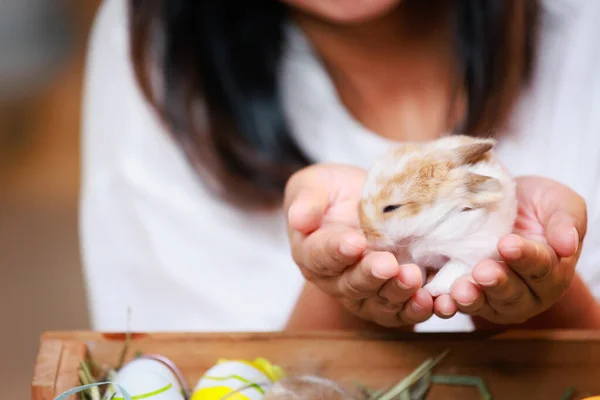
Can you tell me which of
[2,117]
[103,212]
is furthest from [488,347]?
[2,117]

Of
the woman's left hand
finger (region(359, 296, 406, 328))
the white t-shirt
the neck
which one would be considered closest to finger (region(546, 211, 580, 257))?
the woman's left hand

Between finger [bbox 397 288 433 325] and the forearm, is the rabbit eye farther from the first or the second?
the forearm

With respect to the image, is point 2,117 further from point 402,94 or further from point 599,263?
point 599,263

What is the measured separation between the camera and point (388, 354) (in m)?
0.53

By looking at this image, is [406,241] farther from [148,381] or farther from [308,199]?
[148,381]

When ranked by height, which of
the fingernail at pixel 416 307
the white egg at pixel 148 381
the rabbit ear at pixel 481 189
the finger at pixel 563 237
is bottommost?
the white egg at pixel 148 381

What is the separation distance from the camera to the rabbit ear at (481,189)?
17.6 inches

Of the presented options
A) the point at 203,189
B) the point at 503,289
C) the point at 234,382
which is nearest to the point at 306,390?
the point at 234,382

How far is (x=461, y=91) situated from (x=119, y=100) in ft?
1.58

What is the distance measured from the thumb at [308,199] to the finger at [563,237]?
0.15 m

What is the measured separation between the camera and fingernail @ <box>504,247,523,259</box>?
0.40 meters

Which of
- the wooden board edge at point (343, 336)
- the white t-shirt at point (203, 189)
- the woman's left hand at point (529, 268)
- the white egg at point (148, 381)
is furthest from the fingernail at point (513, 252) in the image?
the white t-shirt at point (203, 189)

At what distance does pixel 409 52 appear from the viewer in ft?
3.33

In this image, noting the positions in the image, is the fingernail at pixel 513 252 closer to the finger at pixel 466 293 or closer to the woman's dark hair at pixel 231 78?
the finger at pixel 466 293
